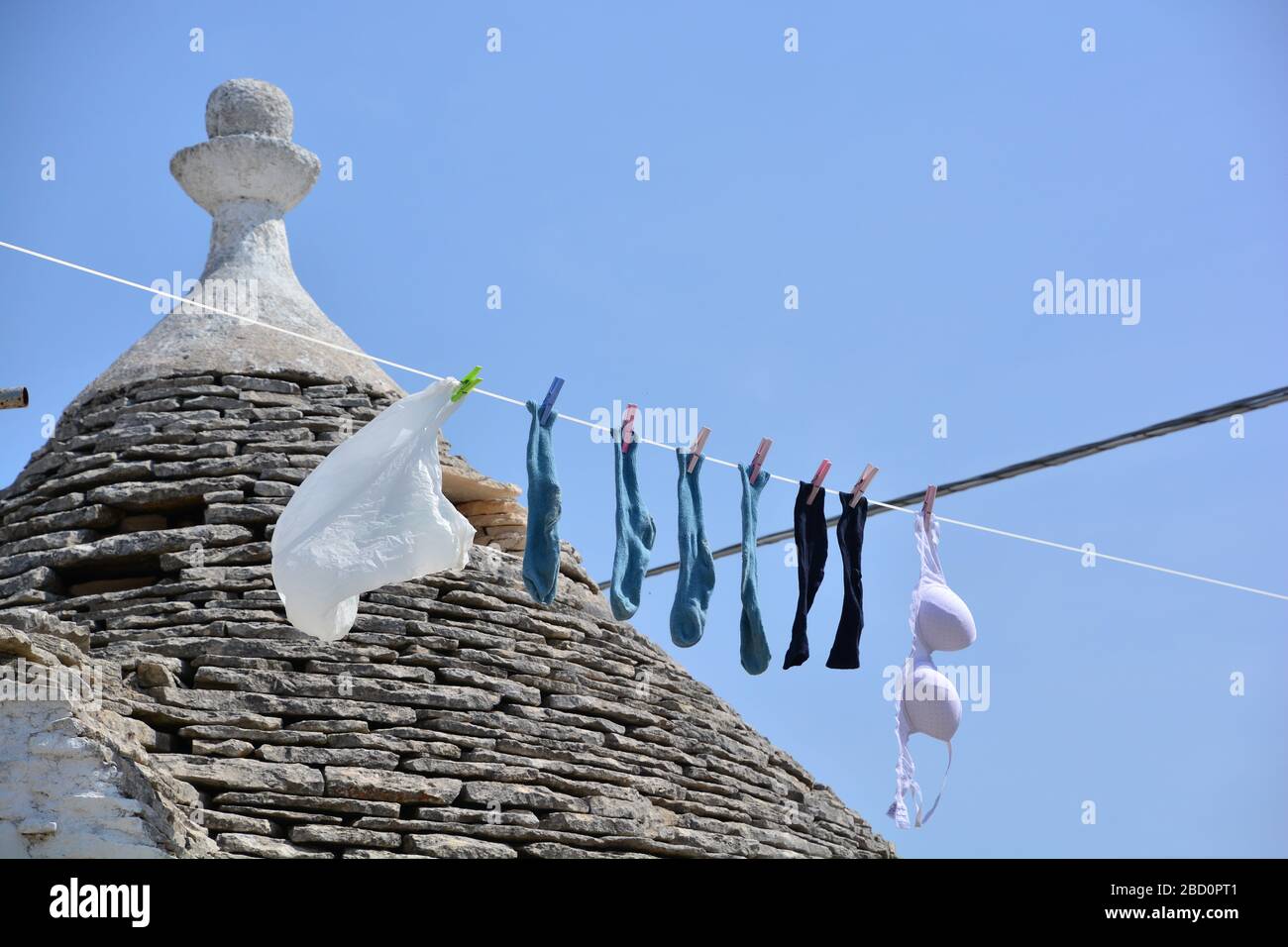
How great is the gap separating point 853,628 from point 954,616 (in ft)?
1.53

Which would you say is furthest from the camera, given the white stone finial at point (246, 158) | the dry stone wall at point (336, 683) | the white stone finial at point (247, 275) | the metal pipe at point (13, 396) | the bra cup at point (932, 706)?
the white stone finial at point (246, 158)

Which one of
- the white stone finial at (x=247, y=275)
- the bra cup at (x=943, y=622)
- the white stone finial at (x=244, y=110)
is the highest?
the white stone finial at (x=244, y=110)

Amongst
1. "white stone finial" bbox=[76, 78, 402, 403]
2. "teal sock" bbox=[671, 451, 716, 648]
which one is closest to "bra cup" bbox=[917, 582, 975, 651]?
"teal sock" bbox=[671, 451, 716, 648]

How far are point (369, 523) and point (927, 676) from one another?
2.80 metres

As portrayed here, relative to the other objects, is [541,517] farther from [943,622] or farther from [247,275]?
[247,275]

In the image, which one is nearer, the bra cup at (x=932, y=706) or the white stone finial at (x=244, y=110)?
the bra cup at (x=932, y=706)

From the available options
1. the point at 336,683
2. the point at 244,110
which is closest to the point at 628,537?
the point at 336,683

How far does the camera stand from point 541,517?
8297mm

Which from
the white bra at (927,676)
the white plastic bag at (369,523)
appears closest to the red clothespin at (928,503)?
the white bra at (927,676)

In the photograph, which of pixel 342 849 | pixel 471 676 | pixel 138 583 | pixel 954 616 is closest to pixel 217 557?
pixel 138 583

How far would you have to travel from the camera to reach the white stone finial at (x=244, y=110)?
12312 millimetres

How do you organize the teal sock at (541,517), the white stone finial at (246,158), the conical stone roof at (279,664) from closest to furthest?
1. the teal sock at (541,517)
2. the conical stone roof at (279,664)
3. the white stone finial at (246,158)

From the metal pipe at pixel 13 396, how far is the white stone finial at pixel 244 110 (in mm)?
5405

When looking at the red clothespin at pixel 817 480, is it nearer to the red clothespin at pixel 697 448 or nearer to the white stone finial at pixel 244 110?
the red clothespin at pixel 697 448
